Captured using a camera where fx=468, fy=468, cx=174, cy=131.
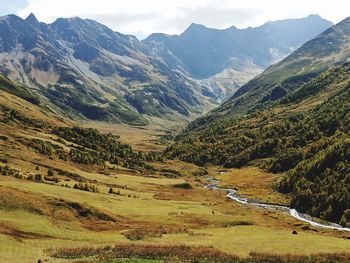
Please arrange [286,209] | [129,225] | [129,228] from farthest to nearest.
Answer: [286,209]
[129,225]
[129,228]

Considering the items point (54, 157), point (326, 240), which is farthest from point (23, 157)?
point (326, 240)

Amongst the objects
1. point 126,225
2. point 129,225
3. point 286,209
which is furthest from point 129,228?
point 286,209

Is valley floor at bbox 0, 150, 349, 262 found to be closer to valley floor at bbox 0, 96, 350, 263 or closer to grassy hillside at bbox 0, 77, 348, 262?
valley floor at bbox 0, 96, 350, 263

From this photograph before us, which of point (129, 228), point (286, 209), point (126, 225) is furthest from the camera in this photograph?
point (286, 209)

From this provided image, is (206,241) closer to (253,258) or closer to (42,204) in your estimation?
(253,258)

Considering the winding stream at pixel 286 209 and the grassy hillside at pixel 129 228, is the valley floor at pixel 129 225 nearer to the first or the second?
the grassy hillside at pixel 129 228

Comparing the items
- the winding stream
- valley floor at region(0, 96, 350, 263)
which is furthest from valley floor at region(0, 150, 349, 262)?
the winding stream

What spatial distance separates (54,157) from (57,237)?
12057 centimetres

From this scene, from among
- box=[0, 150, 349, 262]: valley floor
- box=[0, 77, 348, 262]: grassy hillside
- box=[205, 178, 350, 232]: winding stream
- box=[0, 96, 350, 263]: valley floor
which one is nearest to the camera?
box=[0, 77, 348, 262]: grassy hillside

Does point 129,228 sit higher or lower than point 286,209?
lower

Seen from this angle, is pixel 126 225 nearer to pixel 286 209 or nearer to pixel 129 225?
pixel 129 225

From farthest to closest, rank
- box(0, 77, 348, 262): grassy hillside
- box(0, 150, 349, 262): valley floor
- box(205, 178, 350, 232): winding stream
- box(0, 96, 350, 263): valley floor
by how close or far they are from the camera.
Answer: box(205, 178, 350, 232): winding stream → box(0, 150, 349, 262): valley floor → box(0, 96, 350, 263): valley floor → box(0, 77, 348, 262): grassy hillside

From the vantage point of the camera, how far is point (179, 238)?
263 ft

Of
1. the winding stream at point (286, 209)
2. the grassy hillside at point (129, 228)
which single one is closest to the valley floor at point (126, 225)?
the grassy hillside at point (129, 228)
